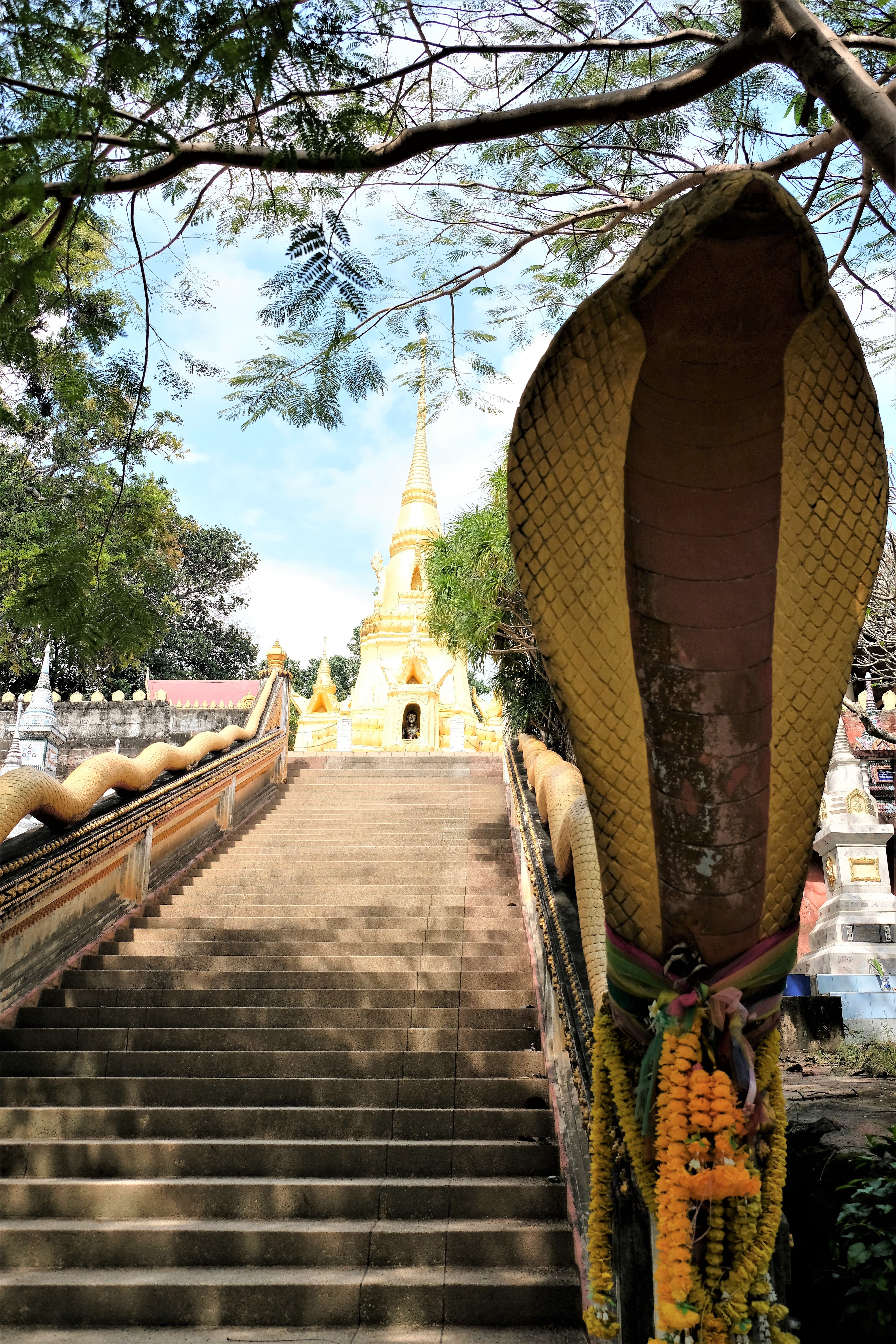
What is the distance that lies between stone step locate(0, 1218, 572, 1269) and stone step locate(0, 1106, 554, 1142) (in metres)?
0.59

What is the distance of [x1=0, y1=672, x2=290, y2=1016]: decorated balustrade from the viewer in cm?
509

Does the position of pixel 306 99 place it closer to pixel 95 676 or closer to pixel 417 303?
pixel 417 303

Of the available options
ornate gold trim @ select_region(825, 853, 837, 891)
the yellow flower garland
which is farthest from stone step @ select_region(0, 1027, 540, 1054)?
ornate gold trim @ select_region(825, 853, 837, 891)

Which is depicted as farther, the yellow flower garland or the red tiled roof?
the red tiled roof

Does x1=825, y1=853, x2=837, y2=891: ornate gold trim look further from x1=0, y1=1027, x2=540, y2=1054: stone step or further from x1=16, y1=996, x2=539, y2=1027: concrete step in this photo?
x1=0, y1=1027, x2=540, y2=1054: stone step

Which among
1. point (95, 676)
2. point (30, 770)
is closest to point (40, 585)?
point (30, 770)

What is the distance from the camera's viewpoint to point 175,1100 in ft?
14.3

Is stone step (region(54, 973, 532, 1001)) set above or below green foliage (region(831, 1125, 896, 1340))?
above

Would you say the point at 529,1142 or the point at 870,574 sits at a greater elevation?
the point at 870,574

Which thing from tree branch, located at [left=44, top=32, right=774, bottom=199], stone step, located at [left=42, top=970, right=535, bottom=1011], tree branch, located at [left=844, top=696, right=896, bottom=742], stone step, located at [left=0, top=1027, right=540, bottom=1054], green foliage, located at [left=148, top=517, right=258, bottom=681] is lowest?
stone step, located at [left=0, top=1027, right=540, bottom=1054]

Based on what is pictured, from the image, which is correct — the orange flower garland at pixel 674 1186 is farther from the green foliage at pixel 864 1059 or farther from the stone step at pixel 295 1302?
the green foliage at pixel 864 1059

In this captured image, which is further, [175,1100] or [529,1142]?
[175,1100]

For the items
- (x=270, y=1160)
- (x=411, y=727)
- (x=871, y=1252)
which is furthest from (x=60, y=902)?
(x=411, y=727)

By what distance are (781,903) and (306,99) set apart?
10.3ft
